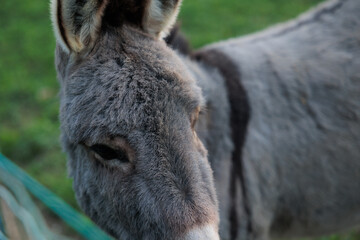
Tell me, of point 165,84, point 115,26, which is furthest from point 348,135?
point 115,26

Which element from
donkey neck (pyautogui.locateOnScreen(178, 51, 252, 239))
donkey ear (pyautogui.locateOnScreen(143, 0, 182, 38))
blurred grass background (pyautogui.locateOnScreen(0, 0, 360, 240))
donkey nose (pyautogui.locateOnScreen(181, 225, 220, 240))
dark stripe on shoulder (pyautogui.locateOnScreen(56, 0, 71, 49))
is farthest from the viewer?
blurred grass background (pyautogui.locateOnScreen(0, 0, 360, 240))

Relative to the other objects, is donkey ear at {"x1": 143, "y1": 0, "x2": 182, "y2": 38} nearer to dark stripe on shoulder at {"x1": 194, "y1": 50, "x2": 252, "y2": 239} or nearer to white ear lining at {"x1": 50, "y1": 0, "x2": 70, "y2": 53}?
white ear lining at {"x1": 50, "y1": 0, "x2": 70, "y2": 53}

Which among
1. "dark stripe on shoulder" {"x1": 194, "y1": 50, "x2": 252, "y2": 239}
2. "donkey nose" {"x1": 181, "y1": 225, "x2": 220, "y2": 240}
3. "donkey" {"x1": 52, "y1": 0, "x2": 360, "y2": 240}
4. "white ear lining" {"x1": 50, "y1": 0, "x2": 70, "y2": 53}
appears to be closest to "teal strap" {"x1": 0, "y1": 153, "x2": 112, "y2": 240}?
"donkey" {"x1": 52, "y1": 0, "x2": 360, "y2": 240}

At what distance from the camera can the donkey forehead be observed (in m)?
1.86

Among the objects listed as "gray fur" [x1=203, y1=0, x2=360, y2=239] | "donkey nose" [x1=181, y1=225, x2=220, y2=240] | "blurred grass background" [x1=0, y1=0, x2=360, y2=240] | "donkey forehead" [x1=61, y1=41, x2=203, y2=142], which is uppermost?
"donkey forehead" [x1=61, y1=41, x2=203, y2=142]

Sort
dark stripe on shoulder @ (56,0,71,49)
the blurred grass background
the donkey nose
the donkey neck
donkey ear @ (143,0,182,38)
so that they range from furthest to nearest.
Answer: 1. the blurred grass background
2. the donkey neck
3. donkey ear @ (143,0,182,38)
4. dark stripe on shoulder @ (56,0,71,49)
5. the donkey nose

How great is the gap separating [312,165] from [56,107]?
368 centimetres

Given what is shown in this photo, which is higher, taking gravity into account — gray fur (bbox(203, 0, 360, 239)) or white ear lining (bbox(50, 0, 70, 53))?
white ear lining (bbox(50, 0, 70, 53))

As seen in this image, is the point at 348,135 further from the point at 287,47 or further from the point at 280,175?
the point at 287,47

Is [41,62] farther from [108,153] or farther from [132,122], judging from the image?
[132,122]

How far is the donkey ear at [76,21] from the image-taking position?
6.44 feet

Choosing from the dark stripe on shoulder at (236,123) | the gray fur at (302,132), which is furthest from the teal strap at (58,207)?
the gray fur at (302,132)

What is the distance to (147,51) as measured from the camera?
2.05 metres

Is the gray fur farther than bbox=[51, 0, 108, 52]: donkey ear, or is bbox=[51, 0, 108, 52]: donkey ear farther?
the gray fur
